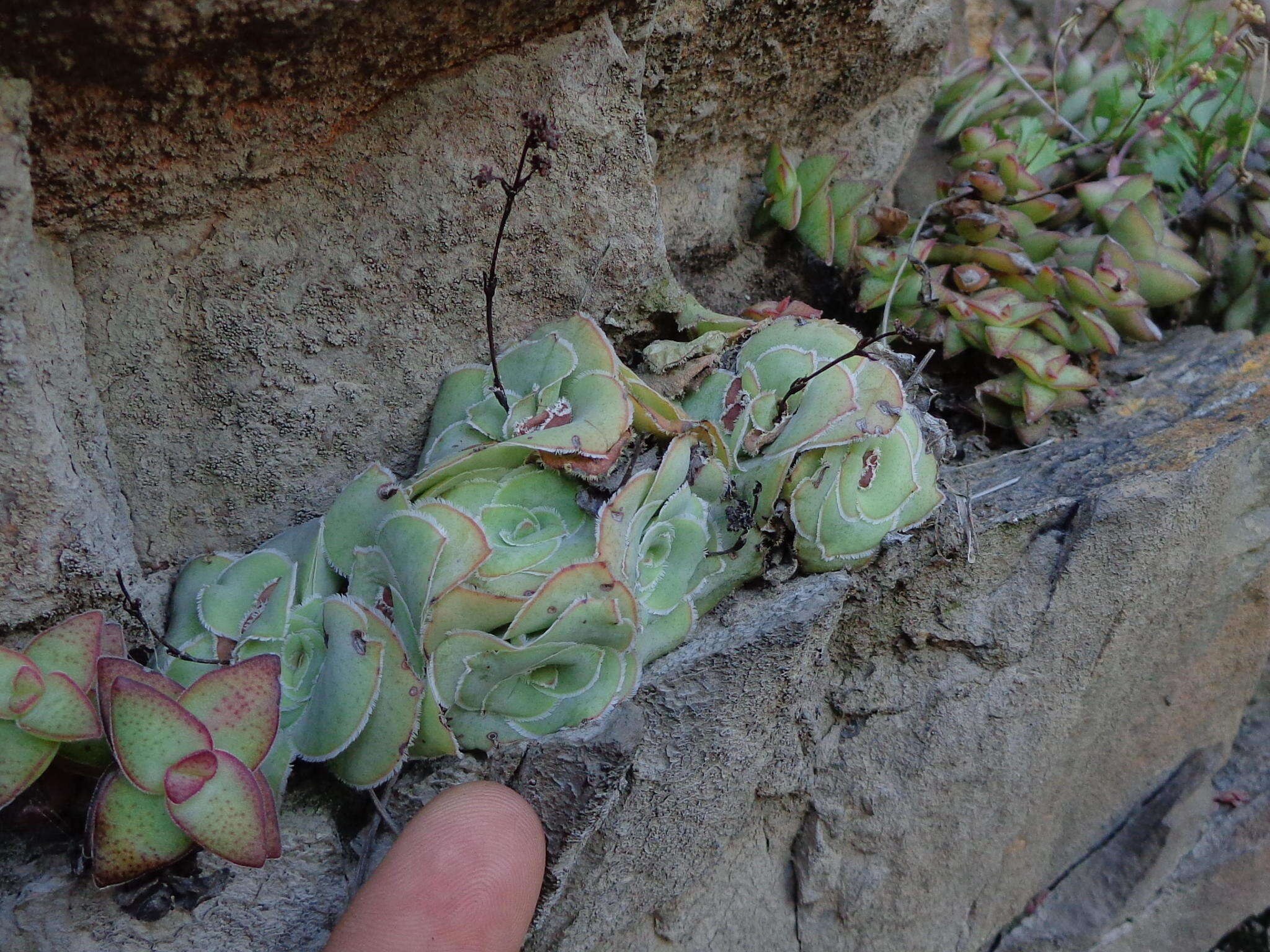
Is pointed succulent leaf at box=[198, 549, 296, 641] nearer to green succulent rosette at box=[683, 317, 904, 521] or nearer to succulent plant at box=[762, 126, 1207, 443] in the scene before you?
green succulent rosette at box=[683, 317, 904, 521]

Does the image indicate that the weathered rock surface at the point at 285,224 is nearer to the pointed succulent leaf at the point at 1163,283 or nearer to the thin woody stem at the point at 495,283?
the thin woody stem at the point at 495,283

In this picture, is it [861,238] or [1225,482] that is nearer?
[1225,482]

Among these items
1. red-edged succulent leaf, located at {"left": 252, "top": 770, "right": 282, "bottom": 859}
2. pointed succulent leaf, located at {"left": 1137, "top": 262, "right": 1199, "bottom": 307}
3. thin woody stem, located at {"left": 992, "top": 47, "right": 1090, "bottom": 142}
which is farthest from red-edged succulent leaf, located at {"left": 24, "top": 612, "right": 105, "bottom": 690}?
thin woody stem, located at {"left": 992, "top": 47, "right": 1090, "bottom": 142}

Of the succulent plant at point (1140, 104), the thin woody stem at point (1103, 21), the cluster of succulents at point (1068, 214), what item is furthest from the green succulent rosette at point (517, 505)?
the thin woody stem at point (1103, 21)

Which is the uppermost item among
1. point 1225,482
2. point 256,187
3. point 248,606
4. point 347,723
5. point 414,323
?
point 256,187

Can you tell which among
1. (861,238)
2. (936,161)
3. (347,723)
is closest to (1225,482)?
(861,238)

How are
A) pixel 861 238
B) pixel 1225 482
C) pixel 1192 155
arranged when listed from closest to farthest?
pixel 1225 482
pixel 861 238
pixel 1192 155

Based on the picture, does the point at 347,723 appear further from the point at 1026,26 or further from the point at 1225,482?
the point at 1026,26

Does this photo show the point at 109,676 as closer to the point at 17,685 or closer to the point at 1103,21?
the point at 17,685
